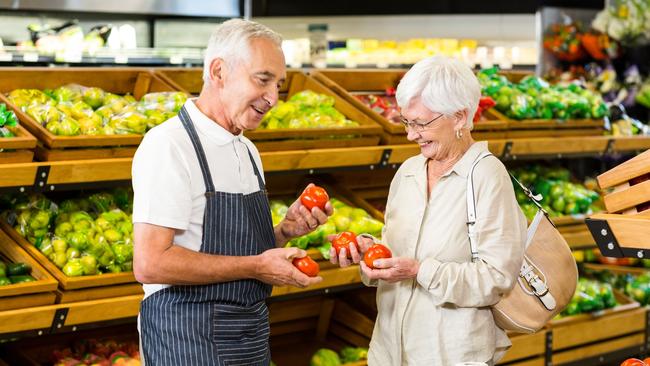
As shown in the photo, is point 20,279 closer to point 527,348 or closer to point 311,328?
point 311,328

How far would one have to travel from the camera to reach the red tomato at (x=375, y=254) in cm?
288

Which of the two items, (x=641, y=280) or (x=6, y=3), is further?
(x=6, y=3)

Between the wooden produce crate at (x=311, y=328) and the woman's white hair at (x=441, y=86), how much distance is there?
2048 millimetres

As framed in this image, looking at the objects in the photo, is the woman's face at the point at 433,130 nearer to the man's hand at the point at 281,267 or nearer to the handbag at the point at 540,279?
the handbag at the point at 540,279

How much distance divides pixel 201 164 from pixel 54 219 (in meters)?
1.44

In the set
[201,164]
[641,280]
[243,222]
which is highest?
[201,164]

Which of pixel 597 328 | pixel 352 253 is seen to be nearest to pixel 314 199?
pixel 352 253

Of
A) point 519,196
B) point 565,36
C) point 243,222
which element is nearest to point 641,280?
point 519,196

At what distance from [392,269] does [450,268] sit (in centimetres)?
18

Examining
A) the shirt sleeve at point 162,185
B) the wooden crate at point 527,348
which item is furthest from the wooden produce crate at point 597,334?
the shirt sleeve at point 162,185

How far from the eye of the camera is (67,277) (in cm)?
353

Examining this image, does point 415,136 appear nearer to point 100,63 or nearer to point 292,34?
point 100,63

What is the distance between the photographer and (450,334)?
2.98 meters

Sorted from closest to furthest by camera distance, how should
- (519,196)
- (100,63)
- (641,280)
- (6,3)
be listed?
(519,196), (641,280), (100,63), (6,3)
